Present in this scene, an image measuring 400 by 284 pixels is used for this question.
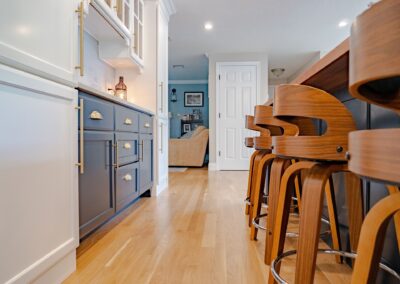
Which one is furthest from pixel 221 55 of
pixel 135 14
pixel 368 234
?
pixel 368 234

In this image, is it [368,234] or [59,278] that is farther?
[59,278]

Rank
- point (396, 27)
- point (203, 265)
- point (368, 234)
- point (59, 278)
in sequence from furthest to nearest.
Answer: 1. point (203, 265)
2. point (59, 278)
3. point (368, 234)
4. point (396, 27)

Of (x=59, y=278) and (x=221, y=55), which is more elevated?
(x=221, y=55)

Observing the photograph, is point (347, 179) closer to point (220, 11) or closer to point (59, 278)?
point (59, 278)

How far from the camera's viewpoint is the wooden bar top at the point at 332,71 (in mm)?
937

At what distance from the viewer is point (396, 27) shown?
324 millimetres

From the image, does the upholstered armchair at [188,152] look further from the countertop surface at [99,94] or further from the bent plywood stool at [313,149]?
the bent plywood stool at [313,149]

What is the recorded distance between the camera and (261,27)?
172 inches

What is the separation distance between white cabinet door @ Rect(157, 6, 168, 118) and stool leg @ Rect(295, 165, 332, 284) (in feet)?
8.09

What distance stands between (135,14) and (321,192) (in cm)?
268

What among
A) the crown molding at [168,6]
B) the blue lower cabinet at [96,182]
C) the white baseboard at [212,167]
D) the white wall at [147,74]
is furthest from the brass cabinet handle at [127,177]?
the white baseboard at [212,167]

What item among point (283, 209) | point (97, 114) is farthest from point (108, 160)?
point (283, 209)

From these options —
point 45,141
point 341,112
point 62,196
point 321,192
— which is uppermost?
point 341,112

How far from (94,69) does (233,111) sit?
11.1 ft
